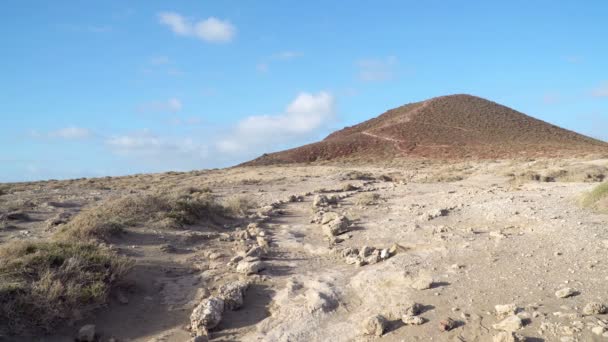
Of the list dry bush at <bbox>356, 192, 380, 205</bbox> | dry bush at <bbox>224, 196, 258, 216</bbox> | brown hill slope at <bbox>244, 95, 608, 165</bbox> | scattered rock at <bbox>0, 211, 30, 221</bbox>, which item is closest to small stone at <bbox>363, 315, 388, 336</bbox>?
dry bush at <bbox>224, 196, 258, 216</bbox>

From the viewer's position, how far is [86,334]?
4969mm

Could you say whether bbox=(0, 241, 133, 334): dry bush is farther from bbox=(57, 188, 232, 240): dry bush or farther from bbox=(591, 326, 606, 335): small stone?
bbox=(591, 326, 606, 335): small stone

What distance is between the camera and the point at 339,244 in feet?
26.8

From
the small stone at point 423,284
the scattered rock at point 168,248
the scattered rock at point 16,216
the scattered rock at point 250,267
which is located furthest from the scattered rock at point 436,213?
the scattered rock at point 16,216

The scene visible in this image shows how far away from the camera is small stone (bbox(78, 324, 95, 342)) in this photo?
4945 millimetres

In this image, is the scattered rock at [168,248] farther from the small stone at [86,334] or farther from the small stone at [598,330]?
the small stone at [598,330]

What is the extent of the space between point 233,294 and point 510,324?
3.11 meters

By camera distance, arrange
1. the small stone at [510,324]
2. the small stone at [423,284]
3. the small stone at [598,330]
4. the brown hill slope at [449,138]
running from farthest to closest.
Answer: the brown hill slope at [449,138] < the small stone at [423,284] < the small stone at [510,324] < the small stone at [598,330]

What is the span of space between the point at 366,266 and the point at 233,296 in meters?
2.02

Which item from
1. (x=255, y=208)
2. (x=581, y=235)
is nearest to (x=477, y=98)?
(x=255, y=208)

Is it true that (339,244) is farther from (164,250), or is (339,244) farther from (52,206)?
(52,206)

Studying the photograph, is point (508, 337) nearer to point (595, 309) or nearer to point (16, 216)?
point (595, 309)

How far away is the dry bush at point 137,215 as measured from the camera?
8008 mm

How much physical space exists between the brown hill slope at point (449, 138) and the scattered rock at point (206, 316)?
31.4 metres
